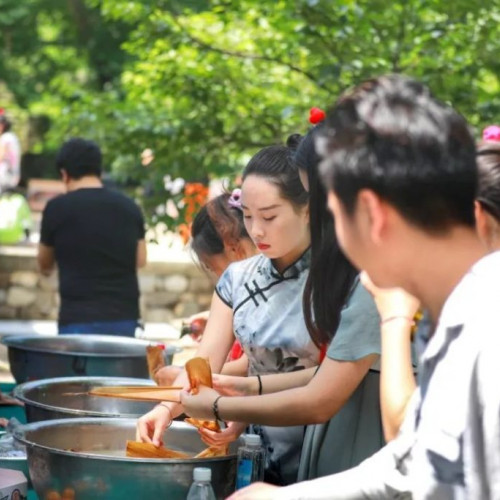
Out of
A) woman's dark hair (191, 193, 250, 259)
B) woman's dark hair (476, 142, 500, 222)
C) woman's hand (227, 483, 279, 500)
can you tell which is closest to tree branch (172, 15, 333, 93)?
woman's dark hair (191, 193, 250, 259)

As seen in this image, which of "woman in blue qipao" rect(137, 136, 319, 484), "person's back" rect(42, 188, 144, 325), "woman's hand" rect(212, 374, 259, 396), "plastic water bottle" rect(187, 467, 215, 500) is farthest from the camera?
"person's back" rect(42, 188, 144, 325)

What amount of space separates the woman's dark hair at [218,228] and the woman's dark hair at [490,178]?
1.58 m

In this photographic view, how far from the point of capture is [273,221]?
2822 mm

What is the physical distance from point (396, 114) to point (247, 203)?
53.5 inches

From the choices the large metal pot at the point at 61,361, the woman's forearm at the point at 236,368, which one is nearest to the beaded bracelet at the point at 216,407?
the woman's forearm at the point at 236,368

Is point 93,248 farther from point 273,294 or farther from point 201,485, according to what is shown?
point 201,485

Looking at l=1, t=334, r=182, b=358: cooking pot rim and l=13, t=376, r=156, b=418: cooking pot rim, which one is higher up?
l=1, t=334, r=182, b=358: cooking pot rim

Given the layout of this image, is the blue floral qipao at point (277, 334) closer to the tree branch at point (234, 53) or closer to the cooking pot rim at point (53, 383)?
the cooking pot rim at point (53, 383)

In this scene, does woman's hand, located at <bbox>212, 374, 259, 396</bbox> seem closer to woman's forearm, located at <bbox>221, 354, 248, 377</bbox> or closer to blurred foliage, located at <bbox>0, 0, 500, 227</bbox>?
woman's forearm, located at <bbox>221, 354, 248, 377</bbox>

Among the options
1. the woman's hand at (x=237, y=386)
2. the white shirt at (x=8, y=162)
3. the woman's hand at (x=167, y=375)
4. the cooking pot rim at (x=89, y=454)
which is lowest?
the cooking pot rim at (x=89, y=454)

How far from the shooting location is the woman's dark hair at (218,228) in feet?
11.9

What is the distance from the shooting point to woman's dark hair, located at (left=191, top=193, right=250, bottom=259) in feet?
11.9

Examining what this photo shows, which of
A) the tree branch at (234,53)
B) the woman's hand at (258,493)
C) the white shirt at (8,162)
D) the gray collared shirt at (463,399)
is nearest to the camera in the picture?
the gray collared shirt at (463,399)

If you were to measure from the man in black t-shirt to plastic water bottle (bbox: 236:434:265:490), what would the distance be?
279 cm
